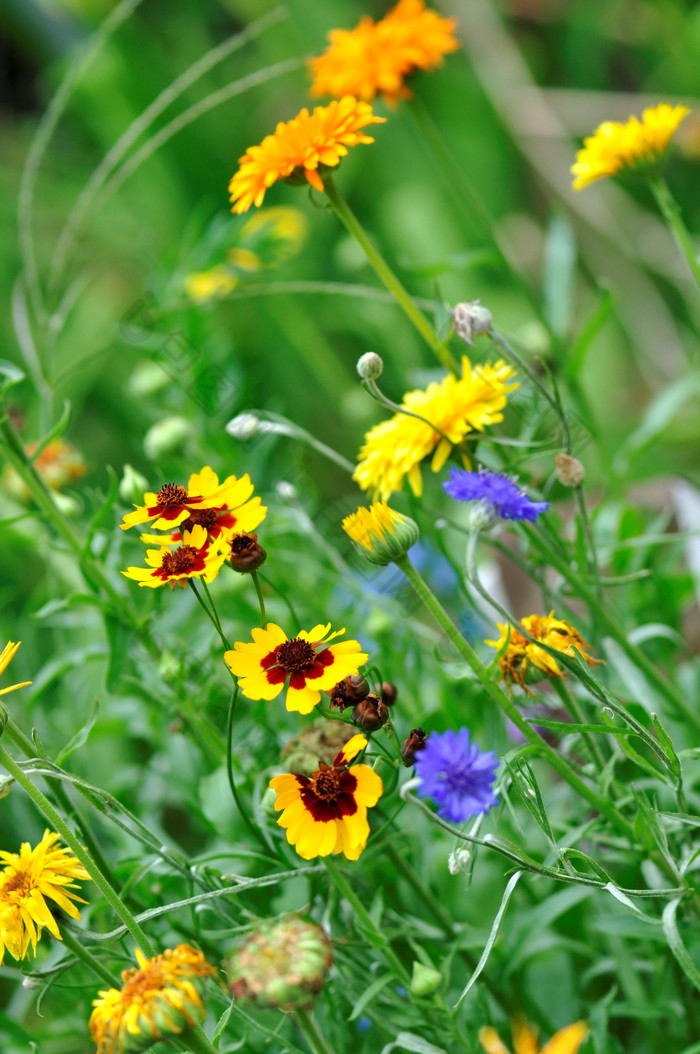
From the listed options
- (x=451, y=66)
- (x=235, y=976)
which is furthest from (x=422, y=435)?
(x=451, y=66)

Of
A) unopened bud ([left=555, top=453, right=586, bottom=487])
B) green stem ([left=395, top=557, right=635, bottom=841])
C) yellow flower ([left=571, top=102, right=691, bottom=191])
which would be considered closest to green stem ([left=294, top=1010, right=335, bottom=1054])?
green stem ([left=395, top=557, right=635, bottom=841])

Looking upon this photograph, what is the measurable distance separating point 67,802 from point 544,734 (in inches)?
12.8

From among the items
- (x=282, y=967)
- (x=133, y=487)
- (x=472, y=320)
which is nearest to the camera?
(x=282, y=967)

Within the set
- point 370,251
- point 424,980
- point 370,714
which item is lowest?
point 424,980

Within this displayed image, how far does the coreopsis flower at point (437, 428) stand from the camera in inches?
15.2

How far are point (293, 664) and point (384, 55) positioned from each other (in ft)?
1.26

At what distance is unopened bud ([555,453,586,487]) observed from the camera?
1.28 feet

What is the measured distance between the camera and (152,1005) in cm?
27

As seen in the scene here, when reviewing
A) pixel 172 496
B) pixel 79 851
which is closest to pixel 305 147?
pixel 172 496

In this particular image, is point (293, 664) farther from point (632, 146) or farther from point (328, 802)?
point (632, 146)

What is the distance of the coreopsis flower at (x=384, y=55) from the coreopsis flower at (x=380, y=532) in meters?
0.31

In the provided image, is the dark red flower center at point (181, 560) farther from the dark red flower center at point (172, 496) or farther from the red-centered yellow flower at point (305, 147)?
the red-centered yellow flower at point (305, 147)

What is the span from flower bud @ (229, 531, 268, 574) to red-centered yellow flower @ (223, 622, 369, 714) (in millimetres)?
23

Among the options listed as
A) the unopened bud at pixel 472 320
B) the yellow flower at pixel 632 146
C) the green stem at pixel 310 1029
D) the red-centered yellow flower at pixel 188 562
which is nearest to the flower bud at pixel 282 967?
the green stem at pixel 310 1029
